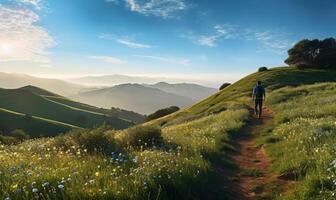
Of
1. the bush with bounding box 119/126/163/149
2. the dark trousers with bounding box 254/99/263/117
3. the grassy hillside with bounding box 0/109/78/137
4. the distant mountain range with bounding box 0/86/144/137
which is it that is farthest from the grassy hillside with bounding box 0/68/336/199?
the distant mountain range with bounding box 0/86/144/137

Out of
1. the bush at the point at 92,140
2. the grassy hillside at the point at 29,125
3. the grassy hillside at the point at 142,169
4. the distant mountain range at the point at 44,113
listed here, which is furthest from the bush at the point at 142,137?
the distant mountain range at the point at 44,113

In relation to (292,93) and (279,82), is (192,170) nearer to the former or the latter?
(292,93)

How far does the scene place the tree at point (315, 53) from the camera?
80.5m

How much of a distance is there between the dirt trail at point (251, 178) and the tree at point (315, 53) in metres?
69.3

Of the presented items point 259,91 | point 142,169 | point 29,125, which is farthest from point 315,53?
point 29,125

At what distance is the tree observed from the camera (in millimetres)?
80500

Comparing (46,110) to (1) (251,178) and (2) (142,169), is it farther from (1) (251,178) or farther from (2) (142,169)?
(2) (142,169)

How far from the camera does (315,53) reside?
84000 millimetres

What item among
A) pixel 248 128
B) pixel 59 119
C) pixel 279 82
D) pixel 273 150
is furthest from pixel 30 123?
pixel 273 150

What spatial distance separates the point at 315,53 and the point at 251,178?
258 ft

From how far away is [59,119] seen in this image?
160250 millimetres

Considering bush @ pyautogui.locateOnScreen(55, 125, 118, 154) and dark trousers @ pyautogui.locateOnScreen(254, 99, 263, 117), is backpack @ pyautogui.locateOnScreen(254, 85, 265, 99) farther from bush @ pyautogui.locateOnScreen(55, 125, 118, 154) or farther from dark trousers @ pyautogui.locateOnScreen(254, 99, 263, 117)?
bush @ pyautogui.locateOnScreen(55, 125, 118, 154)

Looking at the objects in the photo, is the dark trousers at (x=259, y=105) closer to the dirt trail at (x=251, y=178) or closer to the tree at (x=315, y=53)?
the dirt trail at (x=251, y=178)

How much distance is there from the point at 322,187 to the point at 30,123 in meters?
129
